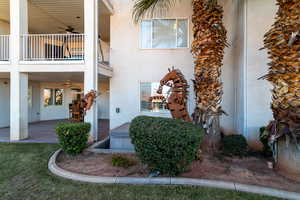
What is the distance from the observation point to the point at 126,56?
30.1 feet

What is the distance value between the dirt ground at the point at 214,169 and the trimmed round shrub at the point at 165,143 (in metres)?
0.53

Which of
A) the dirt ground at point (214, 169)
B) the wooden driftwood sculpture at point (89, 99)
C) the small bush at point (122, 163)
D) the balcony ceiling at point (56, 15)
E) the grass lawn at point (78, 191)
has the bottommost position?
the grass lawn at point (78, 191)

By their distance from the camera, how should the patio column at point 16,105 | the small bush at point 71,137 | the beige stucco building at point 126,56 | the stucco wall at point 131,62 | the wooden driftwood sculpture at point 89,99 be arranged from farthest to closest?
the stucco wall at point 131,62 → the patio column at point 16,105 → the wooden driftwood sculpture at point 89,99 → the beige stucco building at point 126,56 → the small bush at point 71,137

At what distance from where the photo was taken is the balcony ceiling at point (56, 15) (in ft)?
27.7

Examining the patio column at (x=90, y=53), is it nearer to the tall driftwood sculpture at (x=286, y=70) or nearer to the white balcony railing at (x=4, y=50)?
Answer: the white balcony railing at (x=4, y=50)

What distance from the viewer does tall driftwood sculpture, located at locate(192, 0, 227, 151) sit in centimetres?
579

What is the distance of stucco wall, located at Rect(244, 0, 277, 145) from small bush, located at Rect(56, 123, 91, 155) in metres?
6.25

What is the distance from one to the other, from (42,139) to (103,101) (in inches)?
285

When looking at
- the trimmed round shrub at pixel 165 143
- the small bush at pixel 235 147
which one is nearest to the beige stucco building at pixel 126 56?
the small bush at pixel 235 147

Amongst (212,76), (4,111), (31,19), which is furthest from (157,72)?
(4,111)

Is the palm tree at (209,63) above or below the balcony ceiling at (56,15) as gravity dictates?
below

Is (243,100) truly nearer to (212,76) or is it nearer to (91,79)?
(212,76)

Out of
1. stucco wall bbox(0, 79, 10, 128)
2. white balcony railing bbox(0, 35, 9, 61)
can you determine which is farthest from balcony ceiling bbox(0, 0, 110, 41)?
stucco wall bbox(0, 79, 10, 128)

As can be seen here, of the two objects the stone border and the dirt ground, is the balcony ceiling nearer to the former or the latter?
the dirt ground
